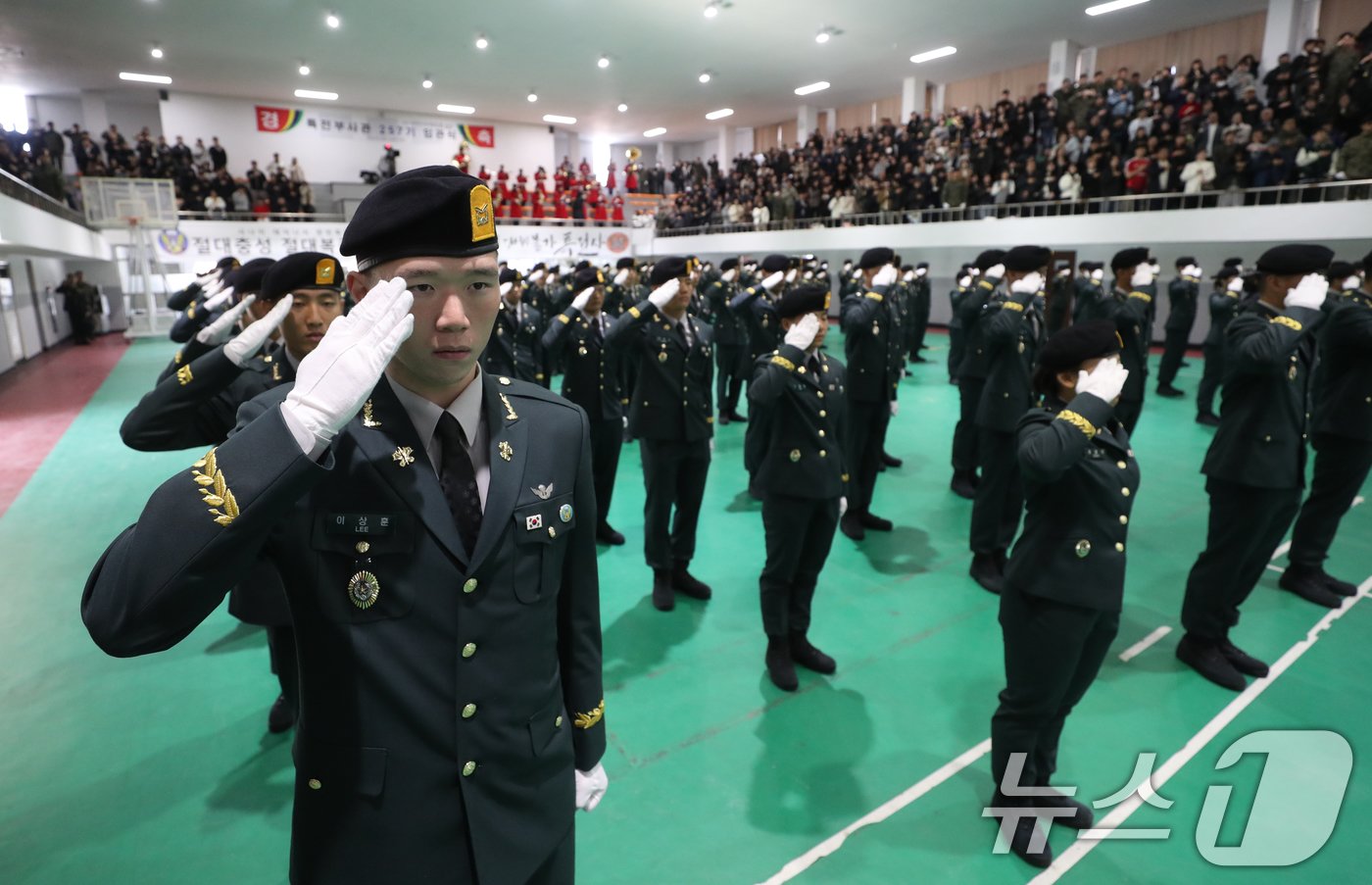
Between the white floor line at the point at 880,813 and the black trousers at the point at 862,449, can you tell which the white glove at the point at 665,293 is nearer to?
the black trousers at the point at 862,449

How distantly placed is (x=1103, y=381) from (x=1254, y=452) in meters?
1.77

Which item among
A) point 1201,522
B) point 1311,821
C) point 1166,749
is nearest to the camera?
point 1311,821

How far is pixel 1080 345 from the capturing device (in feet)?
8.57

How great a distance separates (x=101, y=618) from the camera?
37.9 inches

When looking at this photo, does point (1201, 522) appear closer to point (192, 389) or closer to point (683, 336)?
point (683, 336)

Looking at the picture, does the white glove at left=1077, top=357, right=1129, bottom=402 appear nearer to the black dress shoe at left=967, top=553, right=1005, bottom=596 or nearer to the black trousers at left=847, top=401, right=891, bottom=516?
the black dress shoe at left=967, top=553, right=1005, bottom=596

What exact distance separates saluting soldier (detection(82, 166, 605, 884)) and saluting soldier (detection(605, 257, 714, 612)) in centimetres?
315

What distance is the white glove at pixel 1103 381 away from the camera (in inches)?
98.2

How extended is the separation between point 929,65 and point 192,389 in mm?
21450

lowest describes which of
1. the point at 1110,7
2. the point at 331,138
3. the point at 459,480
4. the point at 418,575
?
the point at 418,575

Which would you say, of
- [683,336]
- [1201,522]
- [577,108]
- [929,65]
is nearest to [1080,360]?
[683,336]

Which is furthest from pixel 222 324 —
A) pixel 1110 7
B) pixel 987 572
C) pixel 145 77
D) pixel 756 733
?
pixel 145 77

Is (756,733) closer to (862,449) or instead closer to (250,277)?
(862,449)

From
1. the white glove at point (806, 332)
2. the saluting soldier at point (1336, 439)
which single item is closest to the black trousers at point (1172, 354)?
the saluting soldier at point (1336, 439)
